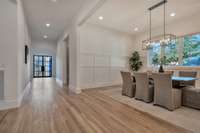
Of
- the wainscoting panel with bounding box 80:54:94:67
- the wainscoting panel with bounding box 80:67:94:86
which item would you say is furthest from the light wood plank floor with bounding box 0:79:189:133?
the wainscoting panel with bounding box 80:54:94:67

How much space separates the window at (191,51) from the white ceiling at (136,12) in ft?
3.40

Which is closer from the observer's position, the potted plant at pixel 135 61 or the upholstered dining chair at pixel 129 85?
the upholstered dining chair at pixel 129 85

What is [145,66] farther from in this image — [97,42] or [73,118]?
[73,118]

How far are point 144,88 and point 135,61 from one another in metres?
3.63

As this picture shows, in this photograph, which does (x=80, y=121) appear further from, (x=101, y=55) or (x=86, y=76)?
(x=101, y=55)

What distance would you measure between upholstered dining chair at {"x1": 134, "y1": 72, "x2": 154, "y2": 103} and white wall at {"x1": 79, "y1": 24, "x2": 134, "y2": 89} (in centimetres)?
257

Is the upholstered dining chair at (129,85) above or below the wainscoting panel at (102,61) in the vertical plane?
below

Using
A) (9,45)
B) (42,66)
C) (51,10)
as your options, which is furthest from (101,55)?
(42,66)

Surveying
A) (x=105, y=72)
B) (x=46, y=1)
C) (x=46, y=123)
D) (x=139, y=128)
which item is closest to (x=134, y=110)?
(x=139, y=128)

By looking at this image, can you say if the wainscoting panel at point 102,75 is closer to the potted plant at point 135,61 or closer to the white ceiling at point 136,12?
the potted plant at point 135,61

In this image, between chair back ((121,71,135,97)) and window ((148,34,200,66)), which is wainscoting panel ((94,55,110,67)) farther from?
window ((148,34,200,66))

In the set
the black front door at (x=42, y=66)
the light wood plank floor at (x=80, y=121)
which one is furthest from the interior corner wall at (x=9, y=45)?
the black front door at (x=42, y=66)

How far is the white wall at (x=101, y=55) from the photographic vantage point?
5.64 m

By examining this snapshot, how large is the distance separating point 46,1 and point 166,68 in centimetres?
597
